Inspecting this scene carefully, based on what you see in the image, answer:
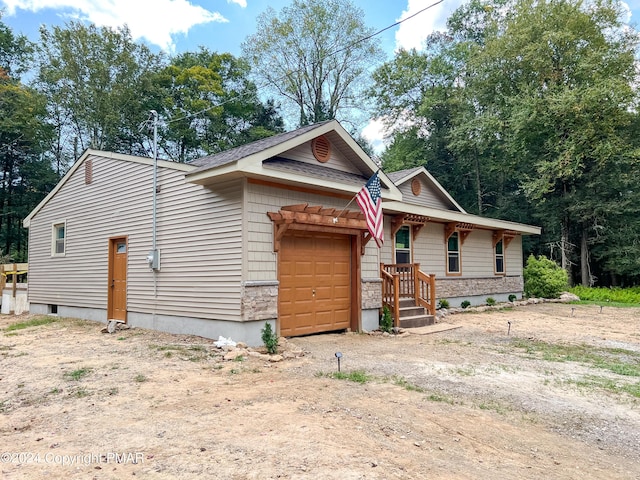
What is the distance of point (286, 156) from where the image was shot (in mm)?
8250

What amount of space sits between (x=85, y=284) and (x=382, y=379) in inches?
353

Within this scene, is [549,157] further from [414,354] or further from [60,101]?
[60,101]

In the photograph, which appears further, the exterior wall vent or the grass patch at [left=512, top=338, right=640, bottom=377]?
the exterior wall vent

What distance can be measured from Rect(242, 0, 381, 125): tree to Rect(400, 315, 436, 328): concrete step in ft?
67.2

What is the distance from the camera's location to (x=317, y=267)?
338 inches

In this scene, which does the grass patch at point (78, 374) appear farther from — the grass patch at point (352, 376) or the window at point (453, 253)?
the window at point (453, 253)

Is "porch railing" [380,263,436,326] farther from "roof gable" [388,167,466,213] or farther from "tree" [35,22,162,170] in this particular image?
"tree" [35,22,162,170]

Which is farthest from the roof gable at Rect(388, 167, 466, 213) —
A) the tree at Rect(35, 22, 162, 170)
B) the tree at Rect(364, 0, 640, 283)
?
the tree at Rect(35, 22, 162, 170)

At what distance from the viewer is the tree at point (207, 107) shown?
1043 inches

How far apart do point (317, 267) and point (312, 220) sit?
3.94ft

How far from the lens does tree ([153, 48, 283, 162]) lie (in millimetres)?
26484

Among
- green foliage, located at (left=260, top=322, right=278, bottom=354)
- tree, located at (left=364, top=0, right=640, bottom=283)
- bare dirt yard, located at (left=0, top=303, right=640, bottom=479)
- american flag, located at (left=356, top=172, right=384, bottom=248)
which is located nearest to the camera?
bare dirt yard, located at (left=0, top=303, right=640, bottom=479)

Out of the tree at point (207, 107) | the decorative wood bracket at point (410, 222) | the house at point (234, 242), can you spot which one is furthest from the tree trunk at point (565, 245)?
the tree at point (207, 107)

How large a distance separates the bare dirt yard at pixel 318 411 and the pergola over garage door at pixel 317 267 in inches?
28.4
